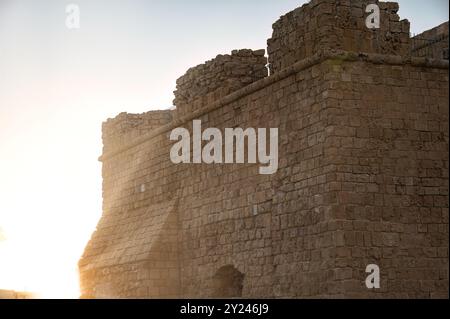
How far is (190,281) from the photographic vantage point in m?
14.7

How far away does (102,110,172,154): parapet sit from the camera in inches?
694

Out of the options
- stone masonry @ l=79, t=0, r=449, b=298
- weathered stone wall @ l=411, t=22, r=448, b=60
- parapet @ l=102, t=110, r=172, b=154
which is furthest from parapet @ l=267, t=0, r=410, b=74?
parapet @ l=102, t=110, r=172, b=154

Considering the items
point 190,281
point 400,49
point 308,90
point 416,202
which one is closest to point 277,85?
point 308,90

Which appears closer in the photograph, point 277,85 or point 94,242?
point 277,85

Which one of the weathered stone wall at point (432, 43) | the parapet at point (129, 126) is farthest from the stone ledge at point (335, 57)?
the parapet at point (129, 126)

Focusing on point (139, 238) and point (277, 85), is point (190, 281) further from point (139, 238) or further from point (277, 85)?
point (277, 85)

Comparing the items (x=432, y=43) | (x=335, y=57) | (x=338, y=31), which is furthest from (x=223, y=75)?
(x=432, y=43)

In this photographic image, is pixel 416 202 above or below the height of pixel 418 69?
below

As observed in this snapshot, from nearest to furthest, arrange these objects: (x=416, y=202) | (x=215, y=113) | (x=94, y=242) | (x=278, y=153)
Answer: (x=416, y=202), (x=278, y=153), (x=215, y=113), (x=94, y=242)

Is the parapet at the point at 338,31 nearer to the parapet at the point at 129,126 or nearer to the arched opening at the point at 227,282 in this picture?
the arched opening at the point at 227,282

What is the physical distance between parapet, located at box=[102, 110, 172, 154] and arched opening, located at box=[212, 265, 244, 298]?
4.20 metres

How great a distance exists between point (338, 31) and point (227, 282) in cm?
434

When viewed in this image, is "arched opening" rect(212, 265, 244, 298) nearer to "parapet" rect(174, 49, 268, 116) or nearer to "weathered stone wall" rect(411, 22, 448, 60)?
"parapet" rect(174, 49, 268, 116)

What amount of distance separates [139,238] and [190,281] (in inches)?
53.6
